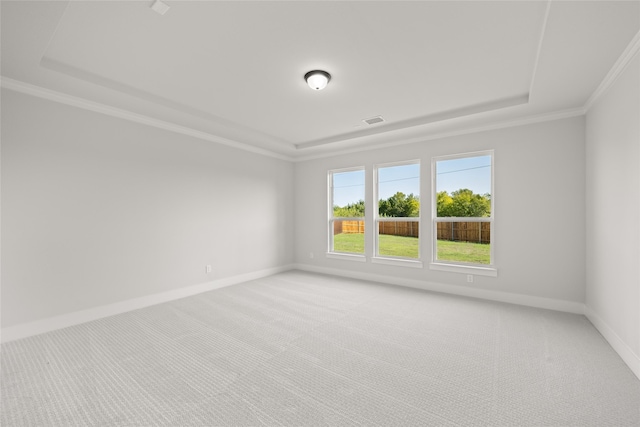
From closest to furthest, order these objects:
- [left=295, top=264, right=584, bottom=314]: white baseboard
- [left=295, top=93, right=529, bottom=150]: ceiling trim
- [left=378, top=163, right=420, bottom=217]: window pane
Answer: [left=295, top=93, right=529, bottom=150]: ceiling trim, [left=295, top=264, right=584, bottom=314]: white baseboard, [left=378, top=163, right=420, bottom=217]: window pane

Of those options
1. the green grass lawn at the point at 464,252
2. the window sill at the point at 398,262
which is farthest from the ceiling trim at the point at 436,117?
the window sill at the point at 398,262

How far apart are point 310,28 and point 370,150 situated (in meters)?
3.28

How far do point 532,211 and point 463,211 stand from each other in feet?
2.79

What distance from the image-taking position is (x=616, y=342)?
248cm

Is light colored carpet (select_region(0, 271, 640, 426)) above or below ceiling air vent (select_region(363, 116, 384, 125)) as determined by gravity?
below

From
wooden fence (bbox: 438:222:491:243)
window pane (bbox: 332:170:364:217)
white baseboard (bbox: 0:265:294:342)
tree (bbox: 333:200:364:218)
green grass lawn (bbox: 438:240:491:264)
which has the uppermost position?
window pane (bbox: 332:170:364:217)

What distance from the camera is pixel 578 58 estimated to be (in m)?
2.31

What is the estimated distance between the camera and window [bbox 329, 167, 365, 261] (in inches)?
214

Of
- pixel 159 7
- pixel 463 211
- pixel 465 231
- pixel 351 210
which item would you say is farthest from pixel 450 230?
pixel 159 7

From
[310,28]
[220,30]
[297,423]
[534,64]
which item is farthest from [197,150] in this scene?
[534,64]

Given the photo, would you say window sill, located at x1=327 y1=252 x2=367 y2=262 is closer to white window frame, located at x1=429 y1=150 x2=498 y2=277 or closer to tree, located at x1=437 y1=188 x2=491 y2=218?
white window frame, located at x1=429 y1=150 x2=498 y2=277

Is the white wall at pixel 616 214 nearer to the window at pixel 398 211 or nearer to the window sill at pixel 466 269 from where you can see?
the window sill at pixel 466 269

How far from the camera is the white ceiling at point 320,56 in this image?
73.9 inches

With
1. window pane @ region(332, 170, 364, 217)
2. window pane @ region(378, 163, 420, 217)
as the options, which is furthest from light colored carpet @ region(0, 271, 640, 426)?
window pane @ region(332, 170, 364, 217)
